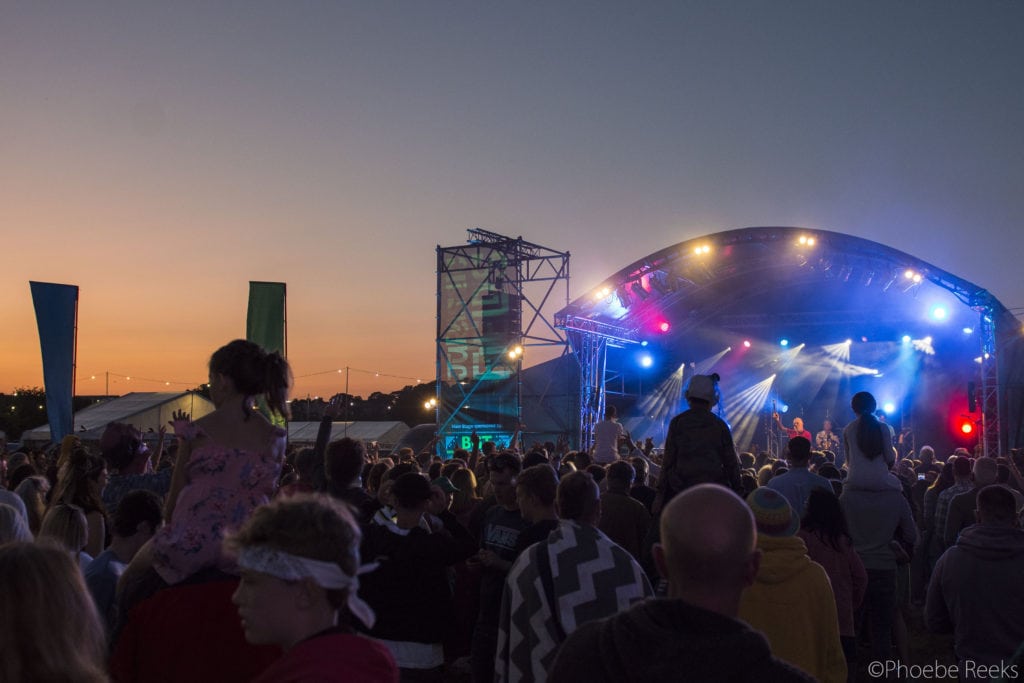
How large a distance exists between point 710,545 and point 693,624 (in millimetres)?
179

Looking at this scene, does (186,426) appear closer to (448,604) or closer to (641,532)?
(448,604)

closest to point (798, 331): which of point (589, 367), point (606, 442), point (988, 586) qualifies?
point (589, 367)

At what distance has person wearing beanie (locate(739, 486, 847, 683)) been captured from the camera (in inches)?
137

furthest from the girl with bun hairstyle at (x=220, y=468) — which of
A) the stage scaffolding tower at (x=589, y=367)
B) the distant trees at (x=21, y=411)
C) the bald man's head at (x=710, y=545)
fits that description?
the distant trees at (x=21, y=411)

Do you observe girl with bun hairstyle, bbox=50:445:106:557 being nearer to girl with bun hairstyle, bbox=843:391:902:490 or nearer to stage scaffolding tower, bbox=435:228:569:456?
girl with bun hairstyle, bbox=843:391:902:490

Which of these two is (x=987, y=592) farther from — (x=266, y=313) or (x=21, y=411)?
(x=21, y=411)

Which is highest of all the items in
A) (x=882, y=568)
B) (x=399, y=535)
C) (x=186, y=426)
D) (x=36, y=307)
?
(x=36, y=307)

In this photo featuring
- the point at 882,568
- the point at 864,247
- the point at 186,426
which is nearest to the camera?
the point at 186,426

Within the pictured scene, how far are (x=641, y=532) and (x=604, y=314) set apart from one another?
674 inches

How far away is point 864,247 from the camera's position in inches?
745

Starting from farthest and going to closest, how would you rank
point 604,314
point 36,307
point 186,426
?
point 604,314 → point 36,307 → point 186,426

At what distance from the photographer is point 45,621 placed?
1.93 metres

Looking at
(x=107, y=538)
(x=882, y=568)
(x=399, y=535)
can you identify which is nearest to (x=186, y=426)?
(x=399, y=535)

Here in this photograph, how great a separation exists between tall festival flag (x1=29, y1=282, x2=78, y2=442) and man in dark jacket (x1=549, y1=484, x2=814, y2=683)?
9.86 meters
